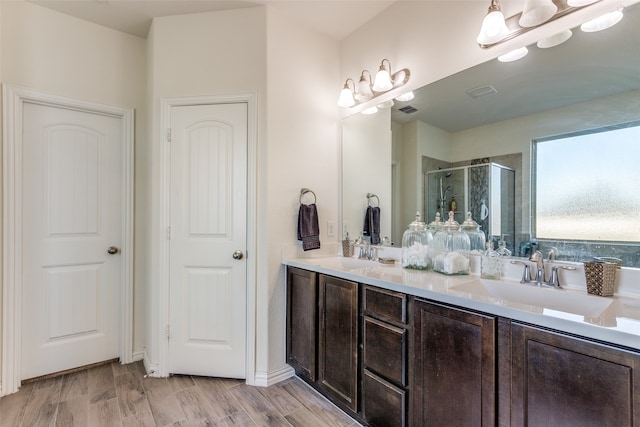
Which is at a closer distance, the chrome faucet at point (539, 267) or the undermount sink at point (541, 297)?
the undermount sink at point (541, 297)

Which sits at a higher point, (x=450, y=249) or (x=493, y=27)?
(x=493, y=27)

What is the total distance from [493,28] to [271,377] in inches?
97.5

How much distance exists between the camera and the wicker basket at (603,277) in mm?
1176

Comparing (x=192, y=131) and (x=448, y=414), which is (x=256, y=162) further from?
(x=448, y=414)

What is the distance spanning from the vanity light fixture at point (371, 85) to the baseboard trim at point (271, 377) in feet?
6.77

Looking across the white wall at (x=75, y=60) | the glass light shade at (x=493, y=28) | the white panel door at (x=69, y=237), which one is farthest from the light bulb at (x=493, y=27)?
the white panel door at (x=69, y=237)

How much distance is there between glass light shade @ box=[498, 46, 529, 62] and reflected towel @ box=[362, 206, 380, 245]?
117 centimetres

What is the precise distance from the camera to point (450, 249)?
173 centimetres

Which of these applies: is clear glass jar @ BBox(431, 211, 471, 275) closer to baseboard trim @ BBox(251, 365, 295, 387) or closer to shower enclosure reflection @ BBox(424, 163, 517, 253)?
shower enclosure reflection @ BBox(424, 163, 517, 253)

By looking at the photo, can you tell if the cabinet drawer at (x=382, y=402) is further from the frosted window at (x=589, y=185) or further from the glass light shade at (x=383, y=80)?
the glass light shade at (x=383, y=80)

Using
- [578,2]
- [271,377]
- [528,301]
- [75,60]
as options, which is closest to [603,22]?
[578,2]

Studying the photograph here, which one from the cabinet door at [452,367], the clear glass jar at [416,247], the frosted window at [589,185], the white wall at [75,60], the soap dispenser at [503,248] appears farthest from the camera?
the white wall at [75,60]

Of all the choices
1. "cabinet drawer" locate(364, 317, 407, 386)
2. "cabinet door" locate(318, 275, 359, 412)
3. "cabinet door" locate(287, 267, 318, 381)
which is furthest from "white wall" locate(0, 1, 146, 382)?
"cabinet drawer" locate(364, 317, 407, 386)

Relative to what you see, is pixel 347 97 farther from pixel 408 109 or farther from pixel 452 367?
pixel 452 367
